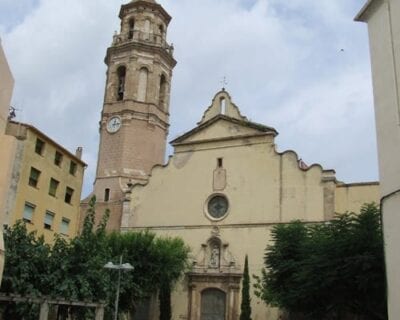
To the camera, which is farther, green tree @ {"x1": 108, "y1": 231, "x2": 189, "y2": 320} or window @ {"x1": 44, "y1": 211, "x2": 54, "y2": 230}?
window @ {"x1": 44, "y1": 211, "x2": 54, "y2": 230}

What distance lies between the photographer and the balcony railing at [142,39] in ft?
118

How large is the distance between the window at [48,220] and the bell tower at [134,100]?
4.75 metres

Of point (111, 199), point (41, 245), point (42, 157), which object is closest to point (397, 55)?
point (41, 245)

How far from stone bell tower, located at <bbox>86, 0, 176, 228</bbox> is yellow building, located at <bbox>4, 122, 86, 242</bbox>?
7.52 feet

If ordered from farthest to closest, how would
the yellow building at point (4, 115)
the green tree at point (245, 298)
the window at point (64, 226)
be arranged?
1. the window at point (64, 226)
2. the green tree at point (245, 298)
3. the yellow building at point (4, 115)

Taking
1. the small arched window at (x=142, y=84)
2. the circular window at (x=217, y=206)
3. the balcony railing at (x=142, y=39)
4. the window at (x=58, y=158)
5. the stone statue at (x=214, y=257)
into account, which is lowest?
the stone statue at (x=214, y=257)

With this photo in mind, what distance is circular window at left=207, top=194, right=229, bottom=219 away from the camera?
29.5 metres

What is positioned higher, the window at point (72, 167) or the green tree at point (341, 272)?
the window at point (72, 167)

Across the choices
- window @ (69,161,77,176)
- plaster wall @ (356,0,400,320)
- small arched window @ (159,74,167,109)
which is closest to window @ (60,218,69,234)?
window @ (69,161,77,176)

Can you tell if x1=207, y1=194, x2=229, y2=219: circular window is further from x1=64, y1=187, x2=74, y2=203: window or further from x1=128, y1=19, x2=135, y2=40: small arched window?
x1=128, y1=19, x2=135, y2=40: small arched window

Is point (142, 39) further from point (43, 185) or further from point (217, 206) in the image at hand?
point (43, 185)

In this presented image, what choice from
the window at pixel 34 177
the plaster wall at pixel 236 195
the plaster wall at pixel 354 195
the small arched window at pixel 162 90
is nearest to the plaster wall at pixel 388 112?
the plaster wall at pixel 354 195

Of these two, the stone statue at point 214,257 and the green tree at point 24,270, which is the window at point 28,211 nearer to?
the green tree at point 24,270

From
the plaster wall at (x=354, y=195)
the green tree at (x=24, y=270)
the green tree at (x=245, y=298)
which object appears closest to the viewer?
the green tree at (x=24, y=270)
